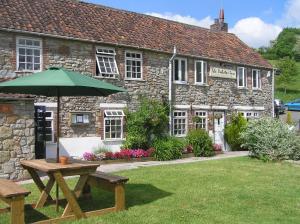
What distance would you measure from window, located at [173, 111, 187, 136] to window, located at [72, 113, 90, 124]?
497 centimetres

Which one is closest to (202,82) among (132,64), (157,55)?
(157,55)

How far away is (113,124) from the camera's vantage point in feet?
56.6

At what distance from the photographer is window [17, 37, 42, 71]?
583 inches

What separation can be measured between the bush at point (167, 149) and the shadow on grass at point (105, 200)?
277 inches

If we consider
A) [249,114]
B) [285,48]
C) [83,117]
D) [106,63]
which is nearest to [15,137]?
[83,117]

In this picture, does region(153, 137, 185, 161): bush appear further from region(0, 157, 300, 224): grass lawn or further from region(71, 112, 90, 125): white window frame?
region(0, 157, 300, 224): grass lawn

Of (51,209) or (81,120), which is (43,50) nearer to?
(81,120)

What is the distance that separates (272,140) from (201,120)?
5.44 meters

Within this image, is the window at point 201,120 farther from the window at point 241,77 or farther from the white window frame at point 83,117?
the white window frame at point 83,117

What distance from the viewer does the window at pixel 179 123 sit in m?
19.8

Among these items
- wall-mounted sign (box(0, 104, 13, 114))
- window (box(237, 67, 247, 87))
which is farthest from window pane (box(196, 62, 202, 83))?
wall-mounted sign (box(0, 104, 13, 114))

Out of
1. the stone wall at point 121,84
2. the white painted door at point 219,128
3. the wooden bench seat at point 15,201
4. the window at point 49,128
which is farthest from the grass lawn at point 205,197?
the white painted door at point 219,128

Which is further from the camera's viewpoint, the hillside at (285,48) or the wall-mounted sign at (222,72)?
the hillside at (285,48)

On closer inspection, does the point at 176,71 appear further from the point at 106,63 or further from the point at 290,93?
the point at 290,93
